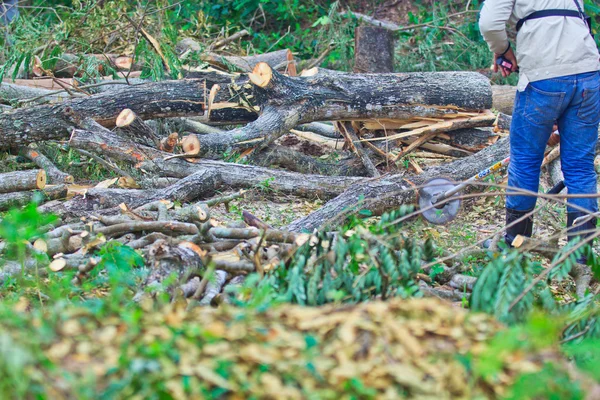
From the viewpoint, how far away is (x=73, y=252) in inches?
153

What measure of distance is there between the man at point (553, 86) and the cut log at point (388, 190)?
2.73 feet

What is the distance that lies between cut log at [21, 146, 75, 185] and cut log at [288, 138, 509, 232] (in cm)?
233

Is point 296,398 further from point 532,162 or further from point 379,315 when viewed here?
point 532,162

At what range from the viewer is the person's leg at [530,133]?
3.90 m

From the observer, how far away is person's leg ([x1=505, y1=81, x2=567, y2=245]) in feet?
12.8

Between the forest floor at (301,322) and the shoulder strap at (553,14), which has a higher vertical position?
the shoulder strap at (553,14)

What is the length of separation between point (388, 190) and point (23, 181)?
2.85 meters

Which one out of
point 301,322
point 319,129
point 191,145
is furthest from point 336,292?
point 319,129

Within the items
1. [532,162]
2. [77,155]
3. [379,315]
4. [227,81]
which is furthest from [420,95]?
[379,315]

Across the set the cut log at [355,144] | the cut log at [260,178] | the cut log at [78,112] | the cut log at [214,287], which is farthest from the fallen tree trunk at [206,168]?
the cut log at [214,287]

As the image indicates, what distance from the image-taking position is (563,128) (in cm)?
404

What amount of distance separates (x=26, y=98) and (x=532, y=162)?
5.15 meters

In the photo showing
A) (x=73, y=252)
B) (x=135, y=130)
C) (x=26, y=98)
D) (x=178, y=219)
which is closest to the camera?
(x=73, y=252)

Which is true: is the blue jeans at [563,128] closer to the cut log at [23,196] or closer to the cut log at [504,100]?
the cut log at [23,196]
